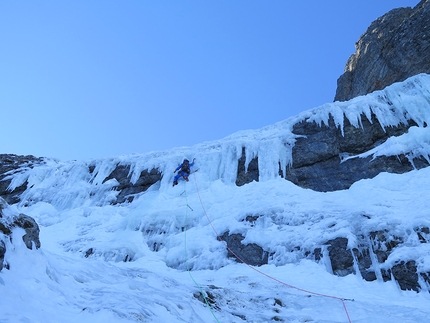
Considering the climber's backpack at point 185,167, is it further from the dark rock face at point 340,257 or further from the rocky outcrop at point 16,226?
the rocky outcrop at point 16,226

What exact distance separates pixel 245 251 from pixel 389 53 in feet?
60.7

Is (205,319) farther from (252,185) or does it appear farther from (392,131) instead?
(392,131)

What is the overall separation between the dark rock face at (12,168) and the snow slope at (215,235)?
2.11ft

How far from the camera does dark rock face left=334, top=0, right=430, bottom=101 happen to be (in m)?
20.6

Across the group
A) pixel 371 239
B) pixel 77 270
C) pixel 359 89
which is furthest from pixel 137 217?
pixel 359 89

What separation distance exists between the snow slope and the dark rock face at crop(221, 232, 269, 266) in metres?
0.23

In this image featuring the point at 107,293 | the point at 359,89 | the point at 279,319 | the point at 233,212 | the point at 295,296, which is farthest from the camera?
the point at 359,89

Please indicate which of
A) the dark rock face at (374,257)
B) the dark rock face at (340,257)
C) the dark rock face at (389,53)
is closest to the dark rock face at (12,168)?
the dark rock face at (340,257)

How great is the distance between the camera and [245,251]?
33.4ft

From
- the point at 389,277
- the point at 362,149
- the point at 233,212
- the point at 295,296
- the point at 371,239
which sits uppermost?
the point at 362,149

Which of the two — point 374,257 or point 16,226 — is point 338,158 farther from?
point 16,226

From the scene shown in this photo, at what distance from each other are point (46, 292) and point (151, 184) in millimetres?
11568

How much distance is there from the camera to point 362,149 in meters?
13.5

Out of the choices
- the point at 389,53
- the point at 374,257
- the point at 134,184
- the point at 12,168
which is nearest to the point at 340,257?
the point at 374,257
